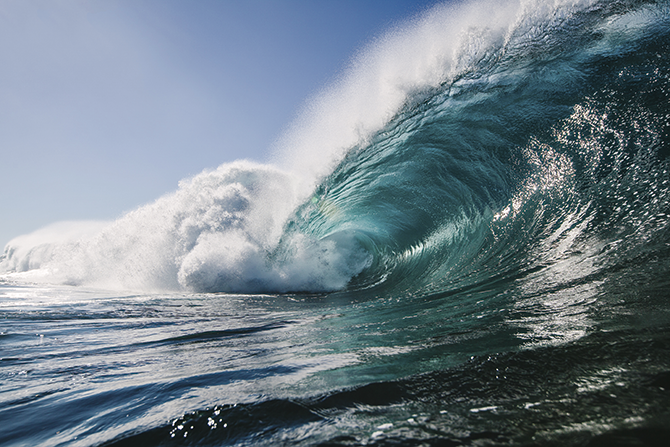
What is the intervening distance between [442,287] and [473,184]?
311 centimetres

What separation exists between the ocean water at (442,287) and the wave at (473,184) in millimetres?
39

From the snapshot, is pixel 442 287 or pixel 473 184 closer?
pixel 442 287

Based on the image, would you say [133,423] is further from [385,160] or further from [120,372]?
[385,160]

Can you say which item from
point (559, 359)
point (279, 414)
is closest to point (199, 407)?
point (279, 414)

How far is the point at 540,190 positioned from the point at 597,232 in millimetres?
1640

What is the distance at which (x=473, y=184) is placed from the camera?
6996 millimetres

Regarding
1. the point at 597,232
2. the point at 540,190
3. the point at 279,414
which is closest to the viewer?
the point at 279,414

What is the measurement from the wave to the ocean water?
0.13ft

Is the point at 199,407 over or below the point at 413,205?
below

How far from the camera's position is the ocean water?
1.26m

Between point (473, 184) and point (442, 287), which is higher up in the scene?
point (473, 184)

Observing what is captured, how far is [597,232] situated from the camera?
3736mm

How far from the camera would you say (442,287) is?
189 inches

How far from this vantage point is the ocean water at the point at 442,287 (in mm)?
1262
